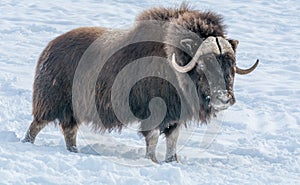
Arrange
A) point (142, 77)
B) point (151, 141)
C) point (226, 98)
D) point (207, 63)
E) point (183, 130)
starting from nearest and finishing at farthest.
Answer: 1. point (226, 98)
2. point (207, 63)
3. point (142, 77)
4. point (151, 141)
5. point (183, 130)

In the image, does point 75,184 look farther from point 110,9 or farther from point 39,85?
point 110,9

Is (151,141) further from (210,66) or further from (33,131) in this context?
(33,131)

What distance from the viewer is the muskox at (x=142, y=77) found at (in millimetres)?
4016

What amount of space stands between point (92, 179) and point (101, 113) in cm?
118

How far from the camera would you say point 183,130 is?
519 cm

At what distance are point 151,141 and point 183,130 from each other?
98cm

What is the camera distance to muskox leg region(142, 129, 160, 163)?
4.20 m

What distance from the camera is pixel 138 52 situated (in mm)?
4195

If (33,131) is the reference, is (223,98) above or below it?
above

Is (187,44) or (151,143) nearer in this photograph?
(187,44)

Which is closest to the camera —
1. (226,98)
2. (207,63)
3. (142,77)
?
(226,98)

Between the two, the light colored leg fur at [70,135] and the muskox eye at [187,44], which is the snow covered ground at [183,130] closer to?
the light colored leg fur at [70,135]

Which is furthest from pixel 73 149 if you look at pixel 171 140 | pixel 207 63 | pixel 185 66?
pixel 207 63

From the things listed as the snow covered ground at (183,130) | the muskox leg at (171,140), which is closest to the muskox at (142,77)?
the muskox leg at (171,140)
